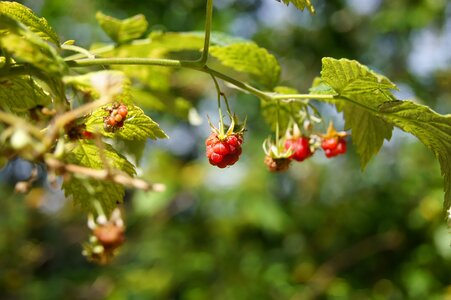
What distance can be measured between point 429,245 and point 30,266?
3.40 metres

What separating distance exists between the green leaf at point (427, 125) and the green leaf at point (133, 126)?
0.39m

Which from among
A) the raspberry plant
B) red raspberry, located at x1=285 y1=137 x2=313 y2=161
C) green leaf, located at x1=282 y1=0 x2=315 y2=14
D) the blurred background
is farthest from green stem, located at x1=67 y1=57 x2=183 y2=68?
the blurred background

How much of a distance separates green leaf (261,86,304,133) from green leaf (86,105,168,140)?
1.20 feet

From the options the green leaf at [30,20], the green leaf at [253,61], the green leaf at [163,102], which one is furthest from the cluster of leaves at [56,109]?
the green leaf at [163,102]

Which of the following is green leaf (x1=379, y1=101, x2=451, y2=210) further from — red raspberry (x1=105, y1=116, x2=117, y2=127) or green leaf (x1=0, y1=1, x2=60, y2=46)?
green leaf (x1=0, y1=1, x2=60, y2=46)

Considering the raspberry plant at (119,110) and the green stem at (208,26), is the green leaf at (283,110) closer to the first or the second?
the raspberry plant at (119,110)

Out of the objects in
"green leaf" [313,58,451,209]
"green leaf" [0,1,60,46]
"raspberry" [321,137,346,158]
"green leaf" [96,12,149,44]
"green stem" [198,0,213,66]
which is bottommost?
"green leaf" [96,12,149,44]

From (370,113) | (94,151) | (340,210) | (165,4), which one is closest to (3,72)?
(94,151)

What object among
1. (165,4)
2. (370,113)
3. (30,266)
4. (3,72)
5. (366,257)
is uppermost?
(370,113)

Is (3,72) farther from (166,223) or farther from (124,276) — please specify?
(166,223)

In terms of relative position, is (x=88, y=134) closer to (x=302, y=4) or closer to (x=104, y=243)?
(x=302, y=4)

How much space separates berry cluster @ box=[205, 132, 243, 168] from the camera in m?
1.09

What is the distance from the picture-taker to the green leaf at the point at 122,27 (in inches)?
61.6

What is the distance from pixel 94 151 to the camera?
1064 mm
